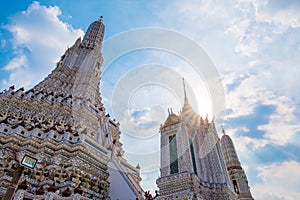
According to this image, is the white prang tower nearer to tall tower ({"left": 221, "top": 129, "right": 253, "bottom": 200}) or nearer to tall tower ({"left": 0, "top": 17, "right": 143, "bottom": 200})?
tall tower ({"left": 0, "top": 17, "right": 143, "bottom": 200})

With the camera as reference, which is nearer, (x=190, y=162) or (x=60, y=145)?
(x=60, y=145)

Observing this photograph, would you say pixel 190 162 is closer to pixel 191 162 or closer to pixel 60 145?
pixel 191 162

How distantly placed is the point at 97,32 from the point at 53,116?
26296mm

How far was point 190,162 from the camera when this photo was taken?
22.1 metres

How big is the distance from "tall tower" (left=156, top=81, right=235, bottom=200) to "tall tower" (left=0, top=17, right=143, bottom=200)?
13.0 feet

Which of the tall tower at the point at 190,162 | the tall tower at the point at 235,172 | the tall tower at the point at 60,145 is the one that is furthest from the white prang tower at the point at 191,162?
the tall tower at the point at 235,172

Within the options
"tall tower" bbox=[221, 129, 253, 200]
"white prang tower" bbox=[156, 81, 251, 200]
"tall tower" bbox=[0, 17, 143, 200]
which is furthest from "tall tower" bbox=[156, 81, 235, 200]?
"tall tower" bbox=[221, 129, 253, 200]

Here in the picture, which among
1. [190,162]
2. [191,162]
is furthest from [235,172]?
[190,162]

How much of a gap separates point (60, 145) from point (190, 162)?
42.4 feet

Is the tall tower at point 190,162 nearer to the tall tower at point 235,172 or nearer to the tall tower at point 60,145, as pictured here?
the tall tower at point 60,145

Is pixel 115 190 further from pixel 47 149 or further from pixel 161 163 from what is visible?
pixel 161 163

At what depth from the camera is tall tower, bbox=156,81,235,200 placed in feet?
66.9

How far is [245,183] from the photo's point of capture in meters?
37.4

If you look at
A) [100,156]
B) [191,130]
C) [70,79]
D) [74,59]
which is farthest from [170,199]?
[74,59]
